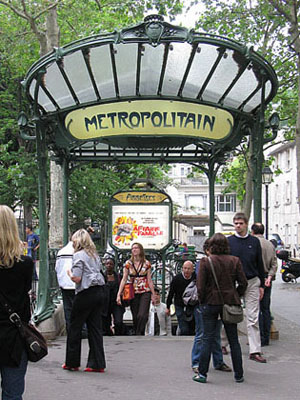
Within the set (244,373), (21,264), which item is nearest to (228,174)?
(244,373)

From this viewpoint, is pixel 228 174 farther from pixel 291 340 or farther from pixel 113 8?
pixel 291 340

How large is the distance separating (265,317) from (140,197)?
421 centimetres

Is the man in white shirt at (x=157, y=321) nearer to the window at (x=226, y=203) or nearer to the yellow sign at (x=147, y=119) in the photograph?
the yellow sign at (x=147, y=119)

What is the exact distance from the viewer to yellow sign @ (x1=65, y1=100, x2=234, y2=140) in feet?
30.9

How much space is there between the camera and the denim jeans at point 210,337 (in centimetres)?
629

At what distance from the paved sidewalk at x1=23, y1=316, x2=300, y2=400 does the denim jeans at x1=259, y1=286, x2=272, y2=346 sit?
0.54 feet

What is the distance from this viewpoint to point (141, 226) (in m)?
11.9

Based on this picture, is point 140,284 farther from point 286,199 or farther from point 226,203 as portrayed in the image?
point 226,203

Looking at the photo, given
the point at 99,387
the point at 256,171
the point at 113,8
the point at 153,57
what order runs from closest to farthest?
1. the point at 99,387
2. the point at 153,57
3. the point at 256,171
4. the point at 113,8

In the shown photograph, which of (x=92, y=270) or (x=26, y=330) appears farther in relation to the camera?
(x=92, y=270)

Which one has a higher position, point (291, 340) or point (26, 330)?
point (26, 330)

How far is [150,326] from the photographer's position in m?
10.3

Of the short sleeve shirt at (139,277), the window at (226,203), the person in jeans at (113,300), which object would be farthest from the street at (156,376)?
the window at (226,203)

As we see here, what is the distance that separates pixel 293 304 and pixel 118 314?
6405 millimetres
